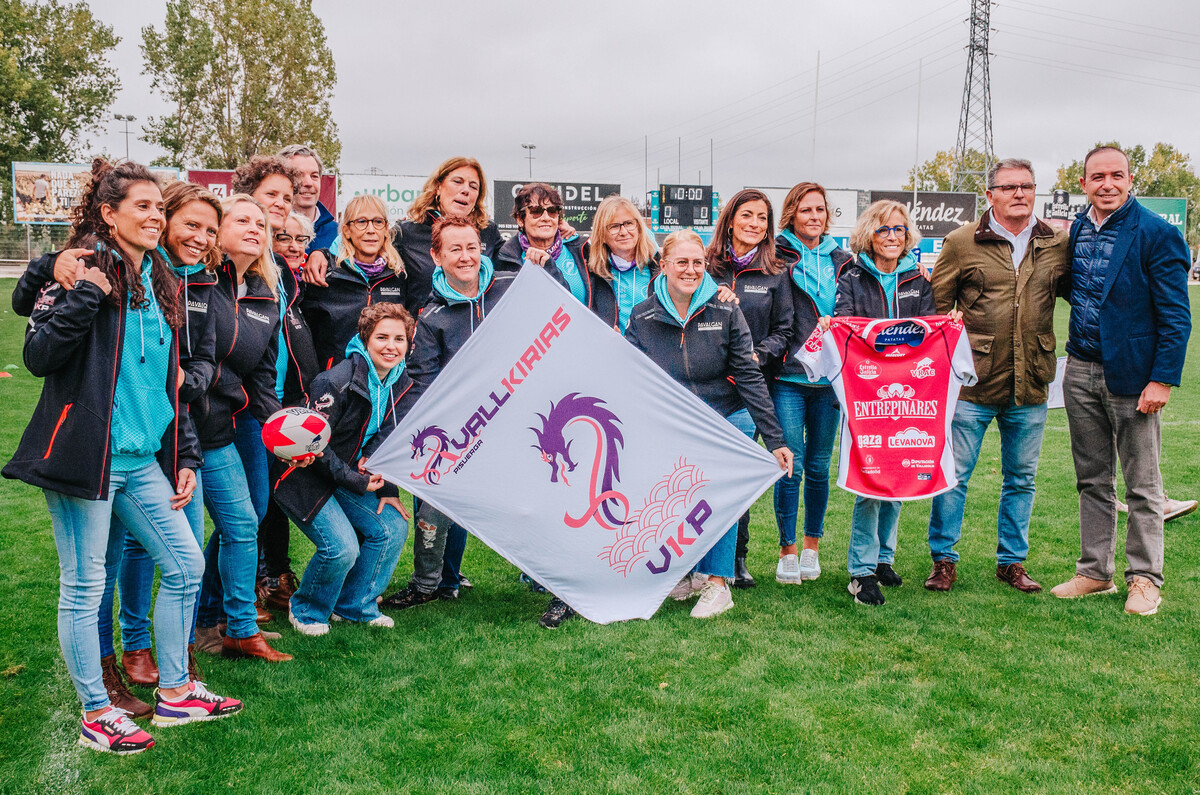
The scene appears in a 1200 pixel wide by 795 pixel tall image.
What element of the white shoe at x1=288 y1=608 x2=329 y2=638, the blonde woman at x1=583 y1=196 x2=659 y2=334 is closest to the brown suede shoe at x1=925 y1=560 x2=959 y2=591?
the blonde woman at x1=583 y1=196 x2=659 y2=334

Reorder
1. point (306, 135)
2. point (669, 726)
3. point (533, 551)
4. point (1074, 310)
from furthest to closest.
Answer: point (306, 135)
point (1074, 310)
point (533, 551)
point (669, 726)

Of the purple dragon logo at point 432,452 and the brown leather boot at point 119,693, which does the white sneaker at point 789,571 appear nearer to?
the purple dragon logo at point 432,452

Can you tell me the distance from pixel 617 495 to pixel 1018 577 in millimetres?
2621

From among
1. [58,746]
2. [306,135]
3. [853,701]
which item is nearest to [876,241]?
[853,701]

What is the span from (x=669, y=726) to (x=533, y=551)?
4.17ft

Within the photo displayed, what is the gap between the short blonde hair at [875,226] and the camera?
513 cm

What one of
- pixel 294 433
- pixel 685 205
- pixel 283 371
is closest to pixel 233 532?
pixel 294 433

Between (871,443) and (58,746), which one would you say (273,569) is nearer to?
(58,746)

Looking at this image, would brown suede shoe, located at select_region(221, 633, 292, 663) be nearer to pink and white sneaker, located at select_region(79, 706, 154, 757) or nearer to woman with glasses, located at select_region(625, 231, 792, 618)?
pink and white sneaker, located at select_region(79, 706, 154, 757)

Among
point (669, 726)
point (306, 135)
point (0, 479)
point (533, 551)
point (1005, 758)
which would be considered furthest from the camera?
point (306, 135)

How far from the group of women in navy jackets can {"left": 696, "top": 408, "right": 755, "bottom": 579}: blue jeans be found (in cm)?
1

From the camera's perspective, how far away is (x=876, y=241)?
203 inches

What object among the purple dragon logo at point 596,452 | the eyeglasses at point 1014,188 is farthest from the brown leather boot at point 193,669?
the eyeglasses at point 1014,188

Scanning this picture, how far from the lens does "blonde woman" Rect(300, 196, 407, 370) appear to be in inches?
194
